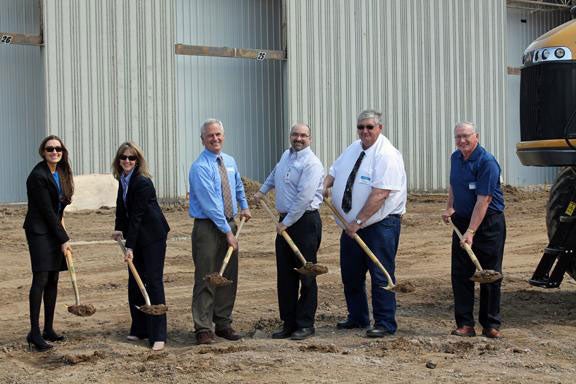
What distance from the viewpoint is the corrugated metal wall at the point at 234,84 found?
22188mm

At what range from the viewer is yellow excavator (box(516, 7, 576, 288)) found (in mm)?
9531

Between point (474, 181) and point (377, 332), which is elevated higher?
point (474, 181)

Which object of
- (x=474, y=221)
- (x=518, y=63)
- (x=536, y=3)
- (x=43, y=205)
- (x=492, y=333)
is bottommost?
(x=492, y=333)

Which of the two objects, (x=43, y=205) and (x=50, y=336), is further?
(x=50, y=336)

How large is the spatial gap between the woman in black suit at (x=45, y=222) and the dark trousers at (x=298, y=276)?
1849mm

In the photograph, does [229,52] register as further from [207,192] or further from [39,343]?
[39,343]

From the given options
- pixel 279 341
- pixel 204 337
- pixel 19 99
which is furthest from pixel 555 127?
pixel 19 99

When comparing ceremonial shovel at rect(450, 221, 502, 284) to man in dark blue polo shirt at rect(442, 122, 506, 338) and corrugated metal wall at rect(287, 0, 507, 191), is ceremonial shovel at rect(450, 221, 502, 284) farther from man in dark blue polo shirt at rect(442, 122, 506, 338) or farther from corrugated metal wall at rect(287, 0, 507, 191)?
corrugated metal wall at rect(287, 0, 507, 191)

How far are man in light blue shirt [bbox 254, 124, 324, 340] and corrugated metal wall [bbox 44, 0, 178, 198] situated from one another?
39.1ft

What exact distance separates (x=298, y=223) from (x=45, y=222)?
6.99 feet

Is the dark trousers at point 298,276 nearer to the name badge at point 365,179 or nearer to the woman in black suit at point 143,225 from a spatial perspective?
the name badge at point 365,179

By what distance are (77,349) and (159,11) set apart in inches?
540

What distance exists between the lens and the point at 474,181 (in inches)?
345

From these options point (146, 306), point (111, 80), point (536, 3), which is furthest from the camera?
point (536, 3)
